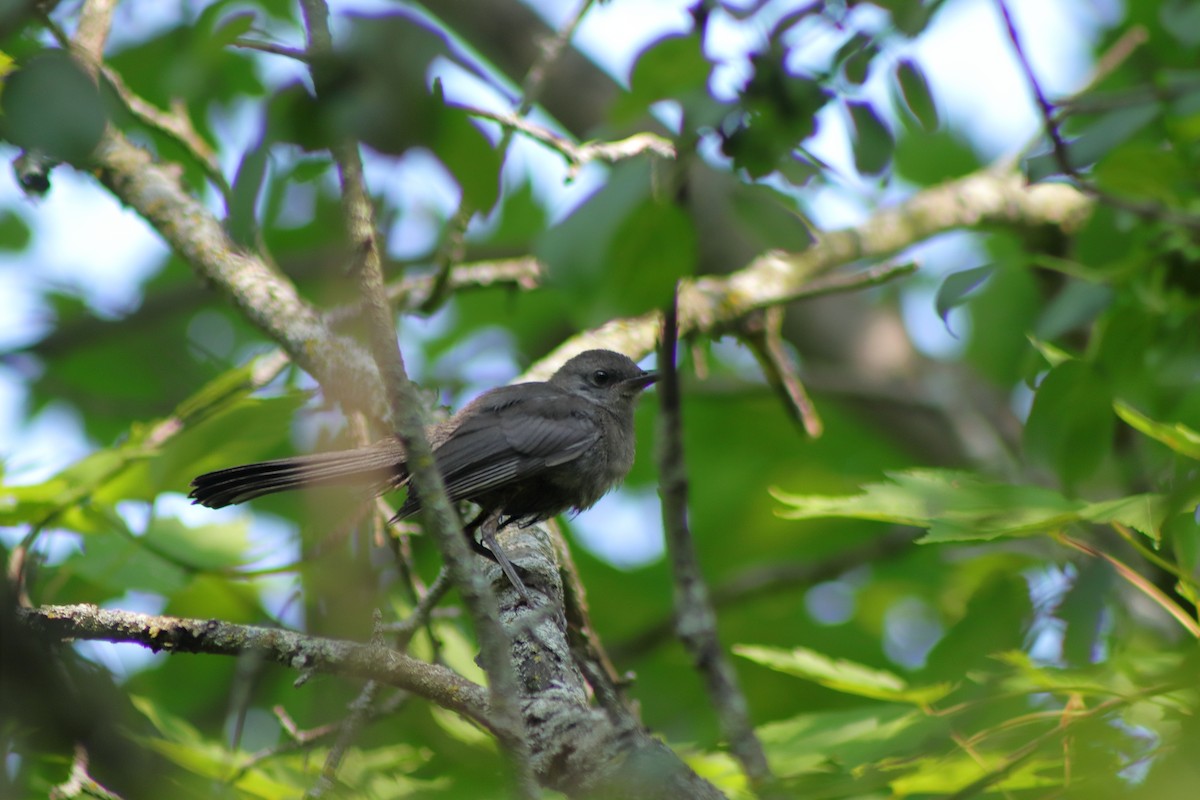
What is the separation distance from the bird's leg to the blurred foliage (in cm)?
33

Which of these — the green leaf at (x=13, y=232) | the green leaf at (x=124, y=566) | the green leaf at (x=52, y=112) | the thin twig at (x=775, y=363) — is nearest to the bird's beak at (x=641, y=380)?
the thin twig at (x=775, y=363)

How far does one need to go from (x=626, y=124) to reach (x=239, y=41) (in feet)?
2.56

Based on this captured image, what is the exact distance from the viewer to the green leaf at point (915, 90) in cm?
279

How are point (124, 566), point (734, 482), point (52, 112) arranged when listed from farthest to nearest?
point (734, 482) → point (124, 566) → point (52, 112)

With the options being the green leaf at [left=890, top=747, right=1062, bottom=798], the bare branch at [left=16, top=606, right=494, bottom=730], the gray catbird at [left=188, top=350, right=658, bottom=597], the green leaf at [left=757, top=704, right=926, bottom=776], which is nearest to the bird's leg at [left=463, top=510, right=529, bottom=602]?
the gray catbird at [left=188, top=350, right=658, bottom=597]

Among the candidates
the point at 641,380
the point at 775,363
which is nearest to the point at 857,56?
the point at 775,363

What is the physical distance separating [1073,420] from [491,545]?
6.58 feet

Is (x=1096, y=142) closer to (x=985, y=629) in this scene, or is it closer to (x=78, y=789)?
(x=985, y=629)

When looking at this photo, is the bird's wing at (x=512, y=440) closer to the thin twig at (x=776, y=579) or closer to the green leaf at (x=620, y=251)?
the thin twig at (x=776, y=579)

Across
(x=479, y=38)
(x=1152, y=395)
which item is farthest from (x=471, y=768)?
(x=479, y=38)

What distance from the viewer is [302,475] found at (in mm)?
3744

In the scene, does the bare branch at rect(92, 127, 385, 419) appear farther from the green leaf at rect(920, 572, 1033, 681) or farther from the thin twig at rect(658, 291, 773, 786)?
the green leaf at rect(920, 572, 1033, 681)

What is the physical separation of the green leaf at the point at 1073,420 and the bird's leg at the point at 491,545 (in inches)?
65.5

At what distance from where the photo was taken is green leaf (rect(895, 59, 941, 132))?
2785 mm
